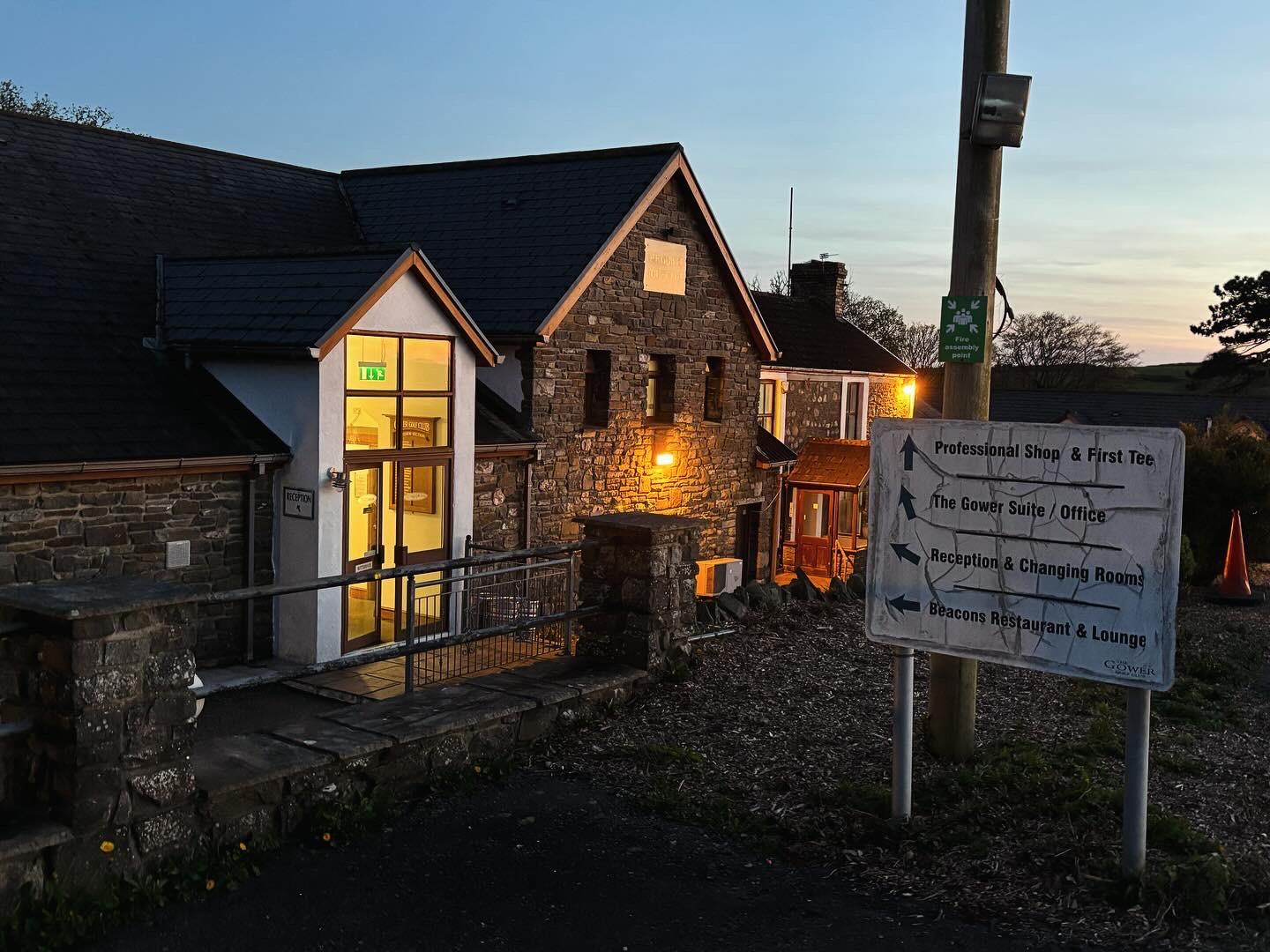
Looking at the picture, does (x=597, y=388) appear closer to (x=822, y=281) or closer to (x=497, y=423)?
(x=497, y=423)

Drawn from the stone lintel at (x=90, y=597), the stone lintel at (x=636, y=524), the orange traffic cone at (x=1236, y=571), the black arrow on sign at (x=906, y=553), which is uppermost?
the black arrow on sign at (x=906, y=553)

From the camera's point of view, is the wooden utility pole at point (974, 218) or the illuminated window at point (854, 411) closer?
the wooden utility pole at point (974, 218)

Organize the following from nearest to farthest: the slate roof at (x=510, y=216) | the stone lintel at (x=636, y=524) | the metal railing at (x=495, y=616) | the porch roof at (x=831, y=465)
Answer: the stone lintel at (x=636, y=524) → the metal railing at (x=495, y=616) → the slate roof at (x=510, y=216) → the porch roof at (x=831, y=465)

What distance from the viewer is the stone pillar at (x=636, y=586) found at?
340 inches

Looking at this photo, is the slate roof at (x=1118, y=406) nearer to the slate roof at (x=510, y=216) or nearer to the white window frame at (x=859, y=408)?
the white window frame at (x=859, y=408)

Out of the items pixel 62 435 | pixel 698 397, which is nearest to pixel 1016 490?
pixel 62 435

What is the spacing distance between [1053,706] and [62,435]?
924cm

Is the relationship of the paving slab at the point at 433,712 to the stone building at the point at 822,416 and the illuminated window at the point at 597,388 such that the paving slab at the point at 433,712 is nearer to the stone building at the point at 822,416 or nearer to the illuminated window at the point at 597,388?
the illuminated window at the point at 597,388

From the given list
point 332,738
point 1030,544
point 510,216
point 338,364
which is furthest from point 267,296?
point 1030,544

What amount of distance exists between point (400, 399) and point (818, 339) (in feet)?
54.9

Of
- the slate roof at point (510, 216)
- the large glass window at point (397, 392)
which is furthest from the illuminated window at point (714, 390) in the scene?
the large glass window at point (397, 392)

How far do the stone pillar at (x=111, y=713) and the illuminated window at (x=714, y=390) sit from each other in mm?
15797

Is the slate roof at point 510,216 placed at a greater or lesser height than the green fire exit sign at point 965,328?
greater

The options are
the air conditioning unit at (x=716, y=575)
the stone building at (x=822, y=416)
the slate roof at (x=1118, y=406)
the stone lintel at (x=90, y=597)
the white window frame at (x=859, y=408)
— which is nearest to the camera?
the stone lintel at (x=90, y=597)
